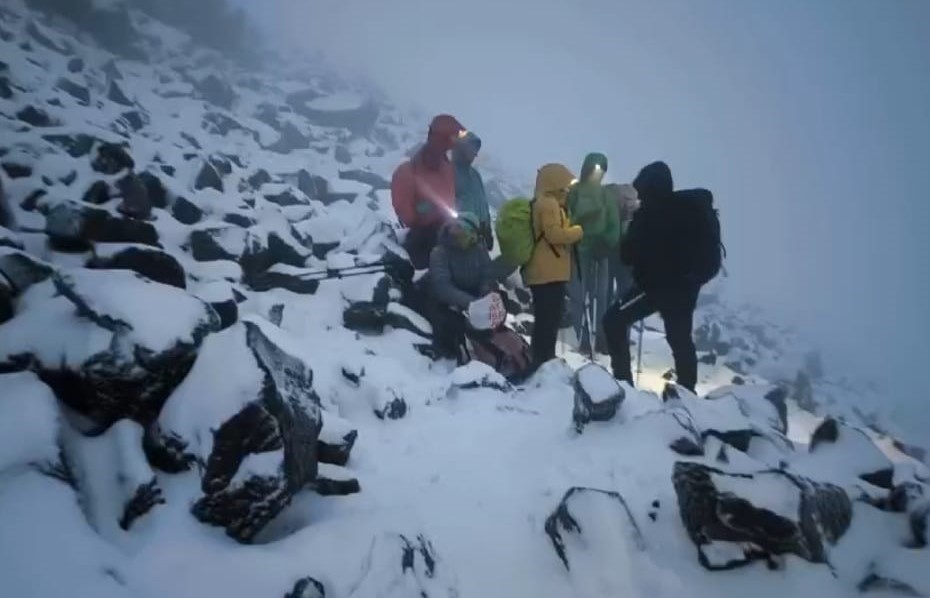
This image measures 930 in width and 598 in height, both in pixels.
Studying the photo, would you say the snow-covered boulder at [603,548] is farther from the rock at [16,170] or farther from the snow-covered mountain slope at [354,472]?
the rock at [16,170]

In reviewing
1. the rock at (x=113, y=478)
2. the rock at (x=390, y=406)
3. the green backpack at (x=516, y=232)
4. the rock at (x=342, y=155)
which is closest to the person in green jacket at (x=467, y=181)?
the green backpack at (x=516, y=232)

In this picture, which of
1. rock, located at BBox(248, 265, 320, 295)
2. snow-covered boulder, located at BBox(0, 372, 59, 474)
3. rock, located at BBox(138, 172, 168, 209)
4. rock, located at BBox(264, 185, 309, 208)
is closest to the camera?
snow-covered boulder, located at BBox(0, 372, 59, 474)

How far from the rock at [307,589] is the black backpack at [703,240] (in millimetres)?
4768

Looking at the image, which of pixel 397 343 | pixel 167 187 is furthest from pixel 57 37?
pixel 397 343

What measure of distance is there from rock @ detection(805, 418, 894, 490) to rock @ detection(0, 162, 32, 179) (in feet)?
30.9

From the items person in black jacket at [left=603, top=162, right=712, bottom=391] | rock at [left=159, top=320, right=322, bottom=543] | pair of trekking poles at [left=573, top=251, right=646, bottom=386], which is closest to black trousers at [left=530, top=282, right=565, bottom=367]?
person in black jacket at [left=603, top=162, right=712, bottom=391]

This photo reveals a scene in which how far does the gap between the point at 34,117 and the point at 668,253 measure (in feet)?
38.9

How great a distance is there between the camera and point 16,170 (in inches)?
277

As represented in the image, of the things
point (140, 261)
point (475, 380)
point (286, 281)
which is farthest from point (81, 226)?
point (475, 380)

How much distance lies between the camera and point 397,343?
6.90 meters

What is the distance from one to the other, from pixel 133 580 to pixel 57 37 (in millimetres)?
28563

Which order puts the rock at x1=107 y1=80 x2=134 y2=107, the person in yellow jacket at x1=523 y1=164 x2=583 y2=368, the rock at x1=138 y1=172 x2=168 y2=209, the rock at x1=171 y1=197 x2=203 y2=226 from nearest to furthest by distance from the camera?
the person in yellow jacket at x1=523 y1=164 x2=583 y2=368 < the rock at x1=138 y1=172 x2=168 y2=209 < the rock at x1=171 y1=197 x2=203 y2=226 < the rock at x1=107 y1=80 x2=134 y2=107

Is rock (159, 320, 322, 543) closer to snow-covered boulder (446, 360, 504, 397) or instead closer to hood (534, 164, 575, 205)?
snow-covered boulder (446, 360, 504, 397)

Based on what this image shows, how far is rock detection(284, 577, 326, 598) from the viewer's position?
2.34 metres
